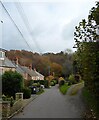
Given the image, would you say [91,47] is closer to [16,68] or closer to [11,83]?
[11,83]

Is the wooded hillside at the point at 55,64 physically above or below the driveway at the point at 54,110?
above

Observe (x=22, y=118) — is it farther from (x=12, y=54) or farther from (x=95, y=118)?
(x=12, y=54)

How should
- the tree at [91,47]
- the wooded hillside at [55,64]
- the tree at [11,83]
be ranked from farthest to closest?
1. the wooded hillside at [55,64]
2. the tree at [11,83]
3. the tree at [91,47]

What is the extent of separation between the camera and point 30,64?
90.1m

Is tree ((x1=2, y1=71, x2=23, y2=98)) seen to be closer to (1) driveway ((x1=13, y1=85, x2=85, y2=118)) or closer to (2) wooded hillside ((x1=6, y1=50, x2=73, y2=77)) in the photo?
(1) driveway ((x1=13, y1=85, x2=85, y2=118))

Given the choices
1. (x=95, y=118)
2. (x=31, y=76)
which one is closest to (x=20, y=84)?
(x=95, y=118)

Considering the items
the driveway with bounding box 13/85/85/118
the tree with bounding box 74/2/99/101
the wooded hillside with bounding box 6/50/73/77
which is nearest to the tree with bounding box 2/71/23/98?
the driveway with bounding box 13/85/85/118

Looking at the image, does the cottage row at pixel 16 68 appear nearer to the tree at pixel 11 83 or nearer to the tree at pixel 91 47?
the tree at pixel 11 83

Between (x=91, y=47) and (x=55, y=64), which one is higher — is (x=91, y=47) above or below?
below

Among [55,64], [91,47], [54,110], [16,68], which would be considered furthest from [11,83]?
[55,64]

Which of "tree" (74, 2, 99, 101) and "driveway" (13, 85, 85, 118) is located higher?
"tree" (74, 2, 99, 101)

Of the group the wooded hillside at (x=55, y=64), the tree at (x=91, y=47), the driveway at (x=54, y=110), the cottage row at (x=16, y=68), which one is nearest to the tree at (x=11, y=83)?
the driveway at (x=54, y=110)

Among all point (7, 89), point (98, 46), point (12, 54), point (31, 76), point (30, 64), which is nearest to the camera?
point (98, 46)

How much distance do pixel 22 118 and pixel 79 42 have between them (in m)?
5.40
